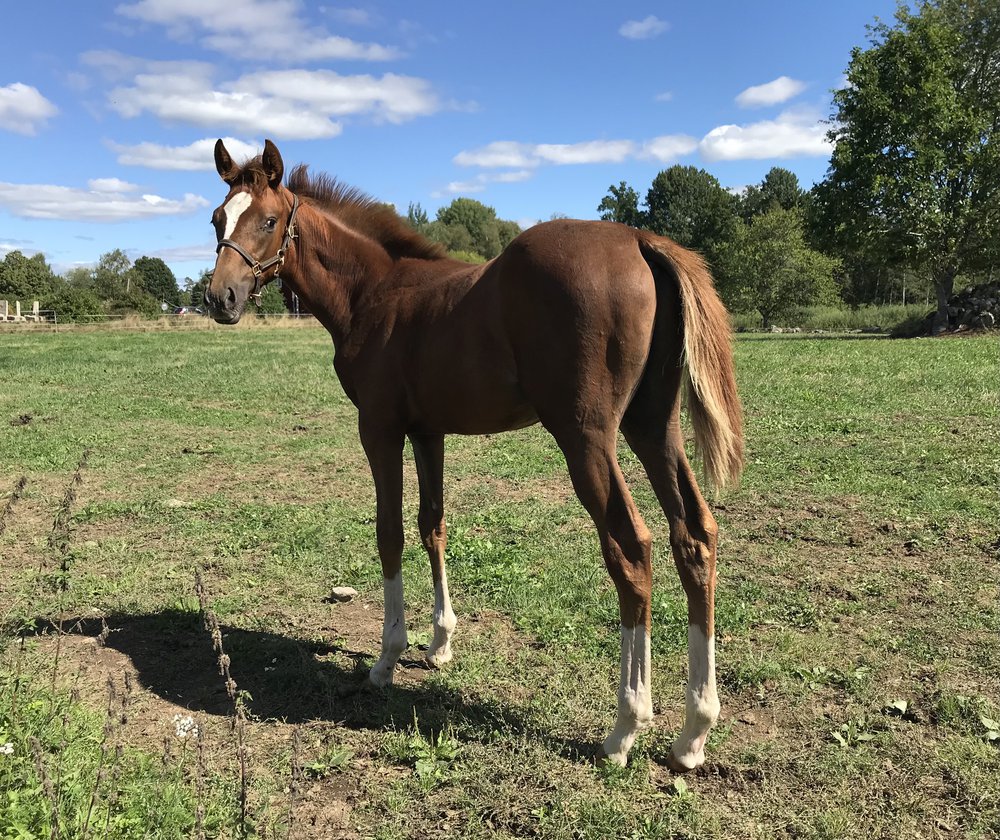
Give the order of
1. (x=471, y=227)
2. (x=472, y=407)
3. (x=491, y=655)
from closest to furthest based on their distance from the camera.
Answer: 1. (x=472, y=407)
2. (x=491, y=655)
3. (x=471, y=227)

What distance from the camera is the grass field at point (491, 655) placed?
2.58m

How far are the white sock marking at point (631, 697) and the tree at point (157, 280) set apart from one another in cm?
10842

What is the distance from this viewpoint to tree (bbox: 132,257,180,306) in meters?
100

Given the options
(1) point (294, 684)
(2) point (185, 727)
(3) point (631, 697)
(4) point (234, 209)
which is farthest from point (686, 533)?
(4) point (234, 209)

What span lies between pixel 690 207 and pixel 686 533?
57.7 m

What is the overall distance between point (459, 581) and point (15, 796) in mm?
2972

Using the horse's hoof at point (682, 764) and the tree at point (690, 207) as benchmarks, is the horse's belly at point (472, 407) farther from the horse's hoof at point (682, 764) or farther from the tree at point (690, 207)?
the tree at point (690, 207)

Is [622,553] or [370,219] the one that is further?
[370,219]

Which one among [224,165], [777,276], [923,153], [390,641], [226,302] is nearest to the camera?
[226,302]

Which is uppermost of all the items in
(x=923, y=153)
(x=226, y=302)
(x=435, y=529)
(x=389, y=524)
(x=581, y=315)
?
(x=923, y=153)

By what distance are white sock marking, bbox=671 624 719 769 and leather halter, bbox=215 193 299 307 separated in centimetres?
294

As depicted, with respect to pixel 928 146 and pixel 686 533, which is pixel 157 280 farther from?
pixel 686 533

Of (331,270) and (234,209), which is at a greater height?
(234,209)

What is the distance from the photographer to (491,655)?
12.8 feet
